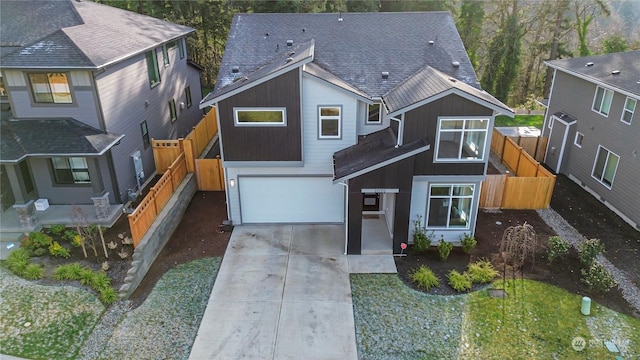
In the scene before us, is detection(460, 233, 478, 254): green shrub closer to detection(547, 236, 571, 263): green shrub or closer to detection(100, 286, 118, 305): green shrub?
detection(547, 236, 571, 263): green shrub

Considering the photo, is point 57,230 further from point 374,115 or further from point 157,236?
point 374,115

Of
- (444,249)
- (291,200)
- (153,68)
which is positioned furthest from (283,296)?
(153,68)

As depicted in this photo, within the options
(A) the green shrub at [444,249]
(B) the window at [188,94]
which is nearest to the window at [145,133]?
(B) the window at [188,94]

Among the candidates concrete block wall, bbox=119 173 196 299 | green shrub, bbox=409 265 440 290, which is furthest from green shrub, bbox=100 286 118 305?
green shrub, bbox=409 265 440 290

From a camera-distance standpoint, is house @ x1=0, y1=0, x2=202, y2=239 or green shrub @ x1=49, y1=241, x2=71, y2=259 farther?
house @ x1=0, y1=0, x2=202, y2=239

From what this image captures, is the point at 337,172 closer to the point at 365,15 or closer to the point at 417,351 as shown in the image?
the point at 417,351
